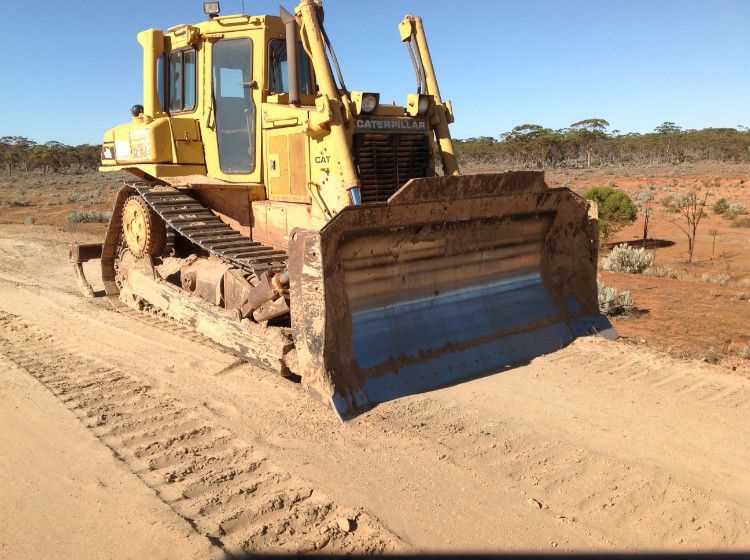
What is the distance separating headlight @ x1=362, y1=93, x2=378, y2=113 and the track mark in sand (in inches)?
120

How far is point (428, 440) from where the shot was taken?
174 inches

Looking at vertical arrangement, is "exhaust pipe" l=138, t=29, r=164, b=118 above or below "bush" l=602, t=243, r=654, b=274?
above

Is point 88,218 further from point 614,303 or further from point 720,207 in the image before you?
point 720,207

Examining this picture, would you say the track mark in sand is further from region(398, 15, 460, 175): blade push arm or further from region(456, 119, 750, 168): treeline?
region(456, 119, 750, 168): treeline

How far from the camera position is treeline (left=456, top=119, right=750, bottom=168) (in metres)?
55.8

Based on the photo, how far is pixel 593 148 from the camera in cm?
6144

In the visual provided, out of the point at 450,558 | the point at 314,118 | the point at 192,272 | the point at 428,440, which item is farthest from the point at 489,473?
the point at 192,272

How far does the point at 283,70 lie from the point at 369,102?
1355mm

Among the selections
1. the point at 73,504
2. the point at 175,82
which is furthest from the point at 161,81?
the point at 73,504

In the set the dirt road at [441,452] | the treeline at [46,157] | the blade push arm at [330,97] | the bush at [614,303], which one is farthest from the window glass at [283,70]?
the treeline at [46,157]

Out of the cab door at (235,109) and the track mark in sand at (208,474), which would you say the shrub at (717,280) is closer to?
the cab door at (235,109)

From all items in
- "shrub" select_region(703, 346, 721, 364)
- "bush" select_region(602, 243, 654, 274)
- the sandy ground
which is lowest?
the sandy ground

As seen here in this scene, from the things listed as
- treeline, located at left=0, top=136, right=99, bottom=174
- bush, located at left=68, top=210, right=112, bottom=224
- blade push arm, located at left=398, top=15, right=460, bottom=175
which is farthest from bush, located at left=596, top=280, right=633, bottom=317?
treeline, located at left=0, top=136, right=99, bottom=174

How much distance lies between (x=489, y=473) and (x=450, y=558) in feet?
2.91
